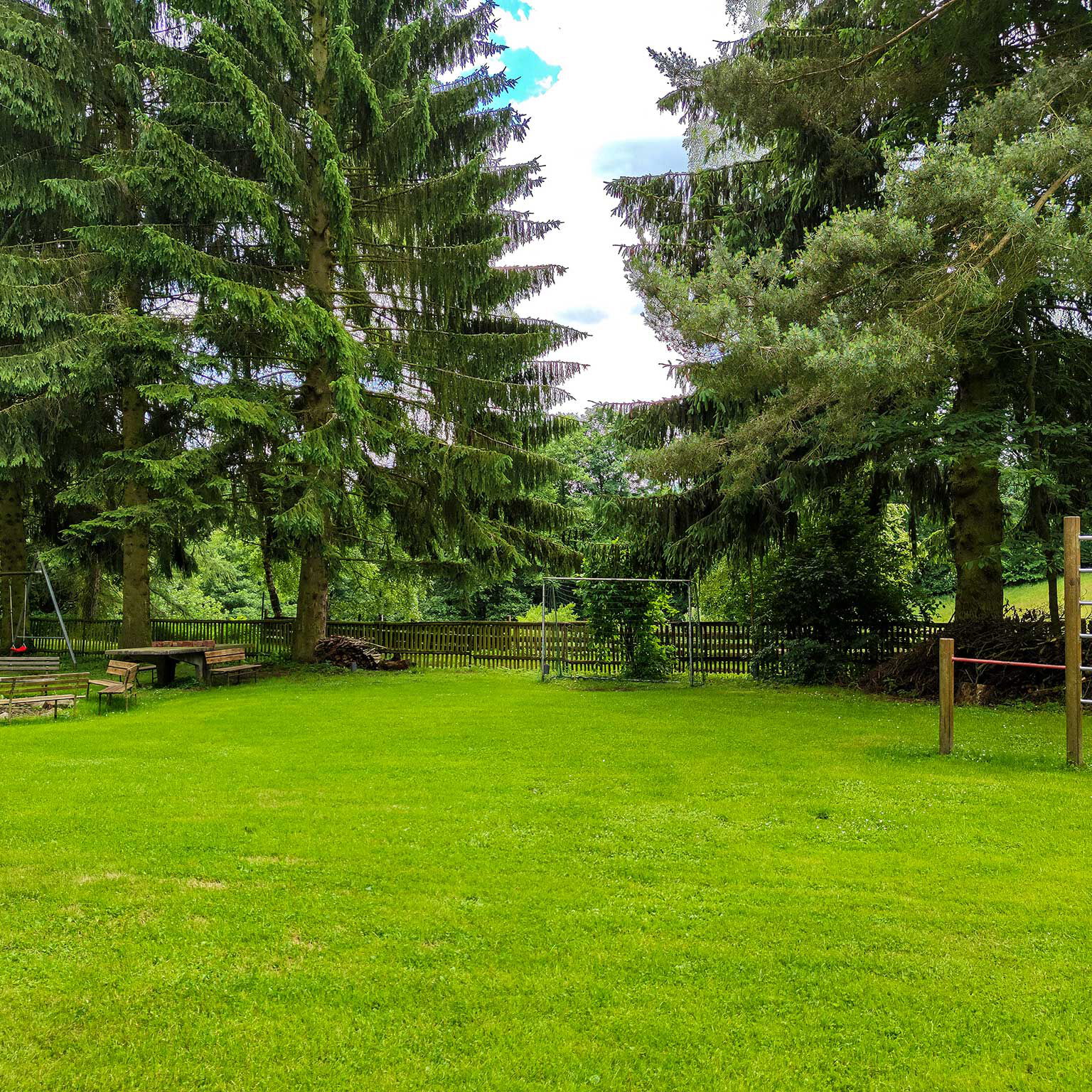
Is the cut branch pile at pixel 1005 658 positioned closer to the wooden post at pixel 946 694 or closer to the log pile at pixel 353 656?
the wooden post at pixel 946 694

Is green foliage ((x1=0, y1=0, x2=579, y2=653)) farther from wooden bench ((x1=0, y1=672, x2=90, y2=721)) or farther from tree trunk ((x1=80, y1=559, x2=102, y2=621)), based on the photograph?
tree trunk ((x1=80, y1=559, x2=102, y2=621))

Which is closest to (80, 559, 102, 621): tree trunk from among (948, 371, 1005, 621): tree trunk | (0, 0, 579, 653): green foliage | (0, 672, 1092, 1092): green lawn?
(0, 0, 579, 653): green foliage

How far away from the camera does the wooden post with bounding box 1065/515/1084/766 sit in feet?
22.0

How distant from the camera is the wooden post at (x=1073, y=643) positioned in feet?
22.0

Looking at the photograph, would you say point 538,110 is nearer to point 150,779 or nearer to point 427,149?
point 427,149

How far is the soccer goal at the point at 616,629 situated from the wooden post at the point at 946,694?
18.8 feet

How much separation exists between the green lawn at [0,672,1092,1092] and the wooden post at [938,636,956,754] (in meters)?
0.29

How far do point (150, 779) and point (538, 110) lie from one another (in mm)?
15720

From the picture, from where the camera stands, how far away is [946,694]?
747 centimetres

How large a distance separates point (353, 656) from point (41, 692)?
5.80 meters

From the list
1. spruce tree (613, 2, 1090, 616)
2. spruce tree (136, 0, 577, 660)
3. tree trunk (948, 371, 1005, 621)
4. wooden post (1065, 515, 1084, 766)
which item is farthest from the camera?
spruce tree (136, 0, 577, 660)

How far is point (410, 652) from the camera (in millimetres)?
18188

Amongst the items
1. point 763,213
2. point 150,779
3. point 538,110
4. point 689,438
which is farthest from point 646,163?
point 150,779

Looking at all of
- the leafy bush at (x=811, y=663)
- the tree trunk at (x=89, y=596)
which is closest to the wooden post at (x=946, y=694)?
the leafy bush at (x=811, y=663)
